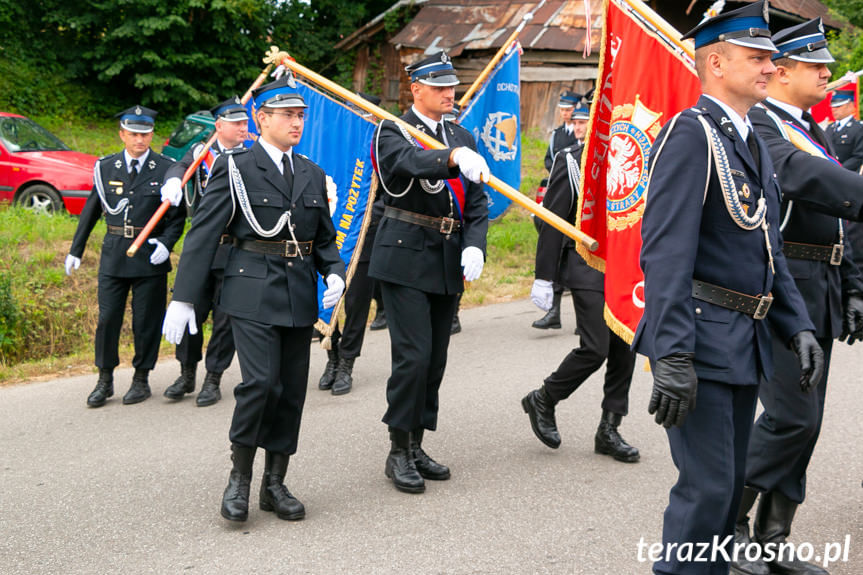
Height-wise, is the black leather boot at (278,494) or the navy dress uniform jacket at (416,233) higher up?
the navy dress uniform jacket at (416,233)

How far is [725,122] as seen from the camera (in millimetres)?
3084

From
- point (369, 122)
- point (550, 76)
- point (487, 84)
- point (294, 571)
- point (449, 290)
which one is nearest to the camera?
point (294, 571)

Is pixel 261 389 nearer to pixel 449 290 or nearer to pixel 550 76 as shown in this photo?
pixel 449 290

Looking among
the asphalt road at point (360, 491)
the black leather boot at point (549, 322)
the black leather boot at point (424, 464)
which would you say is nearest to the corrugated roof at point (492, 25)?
the black leather boot at point (549, 322)

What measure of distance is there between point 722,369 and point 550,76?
61.5 ft

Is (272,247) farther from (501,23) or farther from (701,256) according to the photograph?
(501,23)

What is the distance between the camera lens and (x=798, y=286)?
152 inches

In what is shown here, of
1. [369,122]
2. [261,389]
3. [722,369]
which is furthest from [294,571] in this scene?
[369,122]

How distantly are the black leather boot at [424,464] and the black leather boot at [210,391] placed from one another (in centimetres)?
216

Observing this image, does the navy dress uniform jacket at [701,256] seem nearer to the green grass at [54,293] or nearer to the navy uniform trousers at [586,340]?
the navy uniform trousers at [586,340]

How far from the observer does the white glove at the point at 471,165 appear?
14.6 feet

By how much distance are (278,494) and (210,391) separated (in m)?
2.41

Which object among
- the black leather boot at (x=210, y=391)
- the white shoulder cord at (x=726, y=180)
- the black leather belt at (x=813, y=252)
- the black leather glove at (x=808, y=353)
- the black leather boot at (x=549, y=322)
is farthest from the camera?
the black leather boot at (x=549, y=322)

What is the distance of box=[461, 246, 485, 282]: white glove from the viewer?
188 inches
